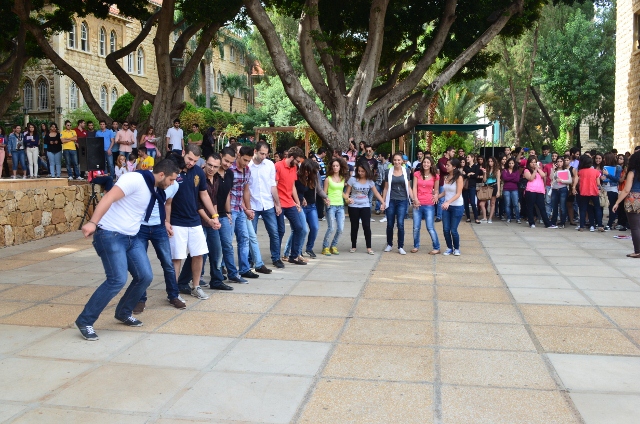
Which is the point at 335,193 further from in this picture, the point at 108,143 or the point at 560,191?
the point at 108,143

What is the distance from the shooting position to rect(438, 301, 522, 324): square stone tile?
290 inches

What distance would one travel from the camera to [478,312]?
7.68 meters

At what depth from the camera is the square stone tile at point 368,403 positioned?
4.63 m

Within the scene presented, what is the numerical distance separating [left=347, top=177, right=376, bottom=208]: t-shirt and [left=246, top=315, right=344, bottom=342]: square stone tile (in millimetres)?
4823

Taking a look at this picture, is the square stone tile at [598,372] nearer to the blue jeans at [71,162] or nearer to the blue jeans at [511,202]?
the blue jeans at [511,202]

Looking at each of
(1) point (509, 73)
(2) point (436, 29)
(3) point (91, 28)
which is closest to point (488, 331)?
(2) point (436, 29)

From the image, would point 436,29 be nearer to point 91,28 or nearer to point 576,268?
point 576,268

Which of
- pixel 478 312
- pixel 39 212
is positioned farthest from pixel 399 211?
pixel 39 212

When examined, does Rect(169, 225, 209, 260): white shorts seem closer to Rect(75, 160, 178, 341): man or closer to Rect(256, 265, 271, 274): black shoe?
Rect(75, 160, 178, 341): man

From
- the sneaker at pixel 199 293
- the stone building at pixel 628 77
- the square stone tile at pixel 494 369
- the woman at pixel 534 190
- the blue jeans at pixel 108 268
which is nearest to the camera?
the square stone tile at pixel 494 369

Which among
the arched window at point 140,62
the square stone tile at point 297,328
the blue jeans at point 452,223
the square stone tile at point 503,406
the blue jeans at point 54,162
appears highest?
the arched window at point 140,62

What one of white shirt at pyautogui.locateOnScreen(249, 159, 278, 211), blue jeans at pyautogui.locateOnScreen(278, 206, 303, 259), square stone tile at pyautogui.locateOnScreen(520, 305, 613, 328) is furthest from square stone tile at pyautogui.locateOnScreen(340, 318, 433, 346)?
blue jeans at pyautogui.locateOnScreen(278, 206, 303, 259)

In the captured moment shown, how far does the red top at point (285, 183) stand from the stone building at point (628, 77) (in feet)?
54.9

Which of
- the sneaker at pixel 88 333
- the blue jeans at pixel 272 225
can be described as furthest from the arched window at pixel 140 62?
the sneaker at pixel 88 333
